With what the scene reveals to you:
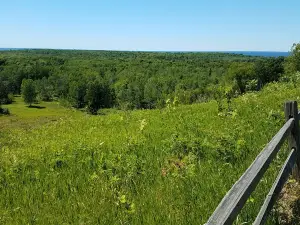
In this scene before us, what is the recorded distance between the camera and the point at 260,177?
130 inches

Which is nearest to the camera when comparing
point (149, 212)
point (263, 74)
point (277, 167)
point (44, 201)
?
point (149, 212)

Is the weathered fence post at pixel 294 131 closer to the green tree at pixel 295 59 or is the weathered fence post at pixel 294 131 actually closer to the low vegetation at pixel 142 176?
the low vegetation at pixel 142 176

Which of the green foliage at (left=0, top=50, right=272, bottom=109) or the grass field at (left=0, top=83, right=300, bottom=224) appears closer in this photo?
the grass field at (left=0, top=83, right=300, bottom=224)

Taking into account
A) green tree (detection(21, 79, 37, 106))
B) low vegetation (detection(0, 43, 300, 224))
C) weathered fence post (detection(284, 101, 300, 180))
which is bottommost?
green tree (detection(21, 79, 37, 106))

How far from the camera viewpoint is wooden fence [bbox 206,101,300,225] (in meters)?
2.35

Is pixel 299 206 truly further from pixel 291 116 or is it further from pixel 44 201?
pixel 44 201

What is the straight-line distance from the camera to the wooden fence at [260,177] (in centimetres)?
235

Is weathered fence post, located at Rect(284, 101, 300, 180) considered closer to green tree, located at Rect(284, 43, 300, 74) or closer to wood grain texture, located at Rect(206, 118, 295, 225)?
wood grain texture, located at Rect(206, 118, 295, 225)

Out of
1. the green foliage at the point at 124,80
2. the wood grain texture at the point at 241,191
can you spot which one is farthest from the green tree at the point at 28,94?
the wood grain texture at the point at 241,191

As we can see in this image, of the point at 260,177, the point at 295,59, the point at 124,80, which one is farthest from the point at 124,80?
the point at 260,177

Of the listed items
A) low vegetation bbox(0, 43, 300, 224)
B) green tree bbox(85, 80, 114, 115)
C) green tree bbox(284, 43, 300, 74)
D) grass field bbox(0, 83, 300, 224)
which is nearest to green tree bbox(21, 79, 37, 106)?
green tree bbox(85, 80, 114, 115)

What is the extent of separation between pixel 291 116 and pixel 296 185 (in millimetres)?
960

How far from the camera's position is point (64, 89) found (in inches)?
5925

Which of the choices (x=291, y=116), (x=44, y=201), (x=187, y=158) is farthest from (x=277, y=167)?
(x=44, y=201)
